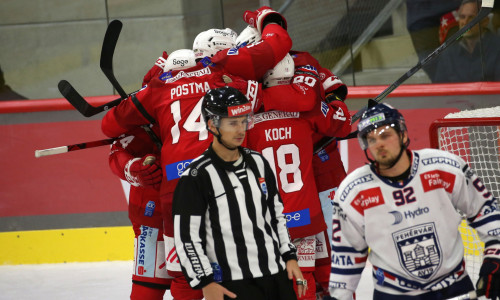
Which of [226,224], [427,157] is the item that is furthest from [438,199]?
[226,224]

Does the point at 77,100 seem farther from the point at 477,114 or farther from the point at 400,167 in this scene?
the point at 477,114

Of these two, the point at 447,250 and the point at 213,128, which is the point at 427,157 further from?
the point at 213,128

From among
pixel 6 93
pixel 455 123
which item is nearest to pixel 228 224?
pixel 455 123

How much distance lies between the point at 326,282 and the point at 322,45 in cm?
229

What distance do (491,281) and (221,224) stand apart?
86cm

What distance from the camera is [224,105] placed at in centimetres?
285

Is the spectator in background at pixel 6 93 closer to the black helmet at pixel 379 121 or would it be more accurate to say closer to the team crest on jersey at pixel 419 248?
the black helmet at pixel 379 121

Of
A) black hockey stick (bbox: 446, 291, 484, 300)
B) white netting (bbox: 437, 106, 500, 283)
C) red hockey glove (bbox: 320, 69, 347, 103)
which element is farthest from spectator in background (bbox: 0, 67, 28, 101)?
black hockey stick (bbox: 446, 291, 484, 300)

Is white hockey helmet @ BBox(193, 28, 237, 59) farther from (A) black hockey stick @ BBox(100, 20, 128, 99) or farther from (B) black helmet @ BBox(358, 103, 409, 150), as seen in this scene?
(B) black helmet @ BBox(358, 103, 409, 150)

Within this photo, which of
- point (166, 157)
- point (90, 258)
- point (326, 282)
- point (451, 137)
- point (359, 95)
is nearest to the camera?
point (166, 157)

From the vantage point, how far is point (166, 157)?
341cm

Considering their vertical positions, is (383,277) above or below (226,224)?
below

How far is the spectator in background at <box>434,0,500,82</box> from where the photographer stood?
520cm

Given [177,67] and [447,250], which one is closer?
[447,250]
